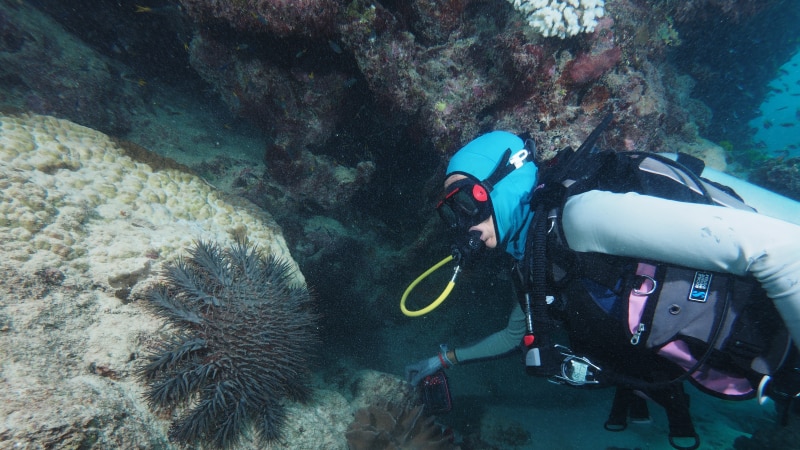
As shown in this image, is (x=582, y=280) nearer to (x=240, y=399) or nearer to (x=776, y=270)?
(x=776, y=270)

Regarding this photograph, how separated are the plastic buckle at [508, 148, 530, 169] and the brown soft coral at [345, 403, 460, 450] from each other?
2897 mm

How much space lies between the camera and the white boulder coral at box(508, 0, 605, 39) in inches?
156

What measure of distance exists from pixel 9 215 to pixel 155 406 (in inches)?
66.6

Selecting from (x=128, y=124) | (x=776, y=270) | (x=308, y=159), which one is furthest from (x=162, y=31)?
(x=776, y=270)

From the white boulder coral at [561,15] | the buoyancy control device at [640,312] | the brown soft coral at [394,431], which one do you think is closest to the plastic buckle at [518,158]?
the buoyancy control device at [640,312]

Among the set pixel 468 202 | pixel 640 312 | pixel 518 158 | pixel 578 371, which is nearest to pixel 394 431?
pixel 578 371

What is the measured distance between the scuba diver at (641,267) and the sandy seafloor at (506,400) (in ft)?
7.43

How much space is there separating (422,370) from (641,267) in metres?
3.12

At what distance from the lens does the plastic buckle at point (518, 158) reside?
122 inches

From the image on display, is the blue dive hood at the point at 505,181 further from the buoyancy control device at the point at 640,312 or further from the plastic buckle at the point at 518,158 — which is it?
the buoyancy control device at the point at 640,312

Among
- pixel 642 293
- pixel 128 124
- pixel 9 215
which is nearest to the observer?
pixel 642 293

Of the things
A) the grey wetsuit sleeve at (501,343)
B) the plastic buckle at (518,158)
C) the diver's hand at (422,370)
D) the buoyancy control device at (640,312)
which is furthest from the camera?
the diver's hand at (422,370)

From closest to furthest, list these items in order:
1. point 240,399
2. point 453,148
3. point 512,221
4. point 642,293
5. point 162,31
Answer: point 642,293 < point 240,399 < point 512,221 < point 453,148 < point 162,31

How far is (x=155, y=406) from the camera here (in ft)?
7.56
